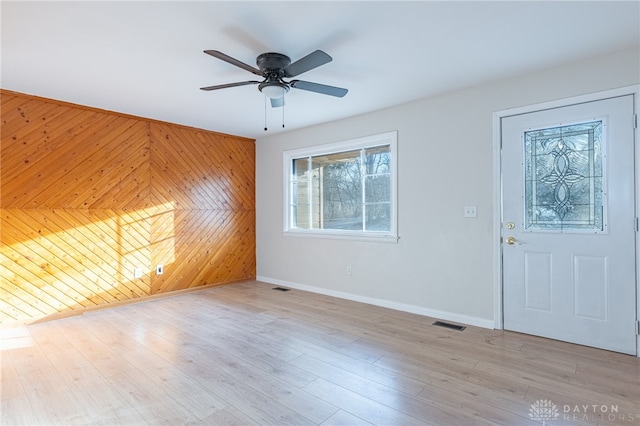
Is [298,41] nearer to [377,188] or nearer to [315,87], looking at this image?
[315,87]

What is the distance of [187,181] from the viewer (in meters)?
5.09

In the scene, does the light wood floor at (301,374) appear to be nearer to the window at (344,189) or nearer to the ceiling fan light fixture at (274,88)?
the window at (344,189)

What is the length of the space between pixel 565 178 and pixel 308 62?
2.55 meters

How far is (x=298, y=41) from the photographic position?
2562mm

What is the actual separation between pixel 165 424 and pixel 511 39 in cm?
355

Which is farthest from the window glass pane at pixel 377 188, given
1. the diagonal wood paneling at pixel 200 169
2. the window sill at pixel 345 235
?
the diagonal wood paneling at pixel 200 169

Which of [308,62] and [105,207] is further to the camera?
[105,207]

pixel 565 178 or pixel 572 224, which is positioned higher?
pixel 565 178

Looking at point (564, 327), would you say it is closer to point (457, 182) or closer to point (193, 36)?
point (457, 182)

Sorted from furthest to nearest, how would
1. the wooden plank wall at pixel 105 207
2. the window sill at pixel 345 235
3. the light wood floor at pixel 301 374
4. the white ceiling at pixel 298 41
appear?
the window sill at pixel 345 235, the wooden plank wall at pixel 105 207, the white ceiling at pixel 298 41, the light wood floor at pixel 301 374

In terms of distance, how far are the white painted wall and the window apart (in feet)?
0.52

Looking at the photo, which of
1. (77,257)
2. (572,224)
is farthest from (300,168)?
(572,224)

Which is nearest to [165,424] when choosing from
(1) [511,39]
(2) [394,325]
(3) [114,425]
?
(3) [114,425]

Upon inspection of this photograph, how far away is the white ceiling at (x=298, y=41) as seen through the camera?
86.0 inches
